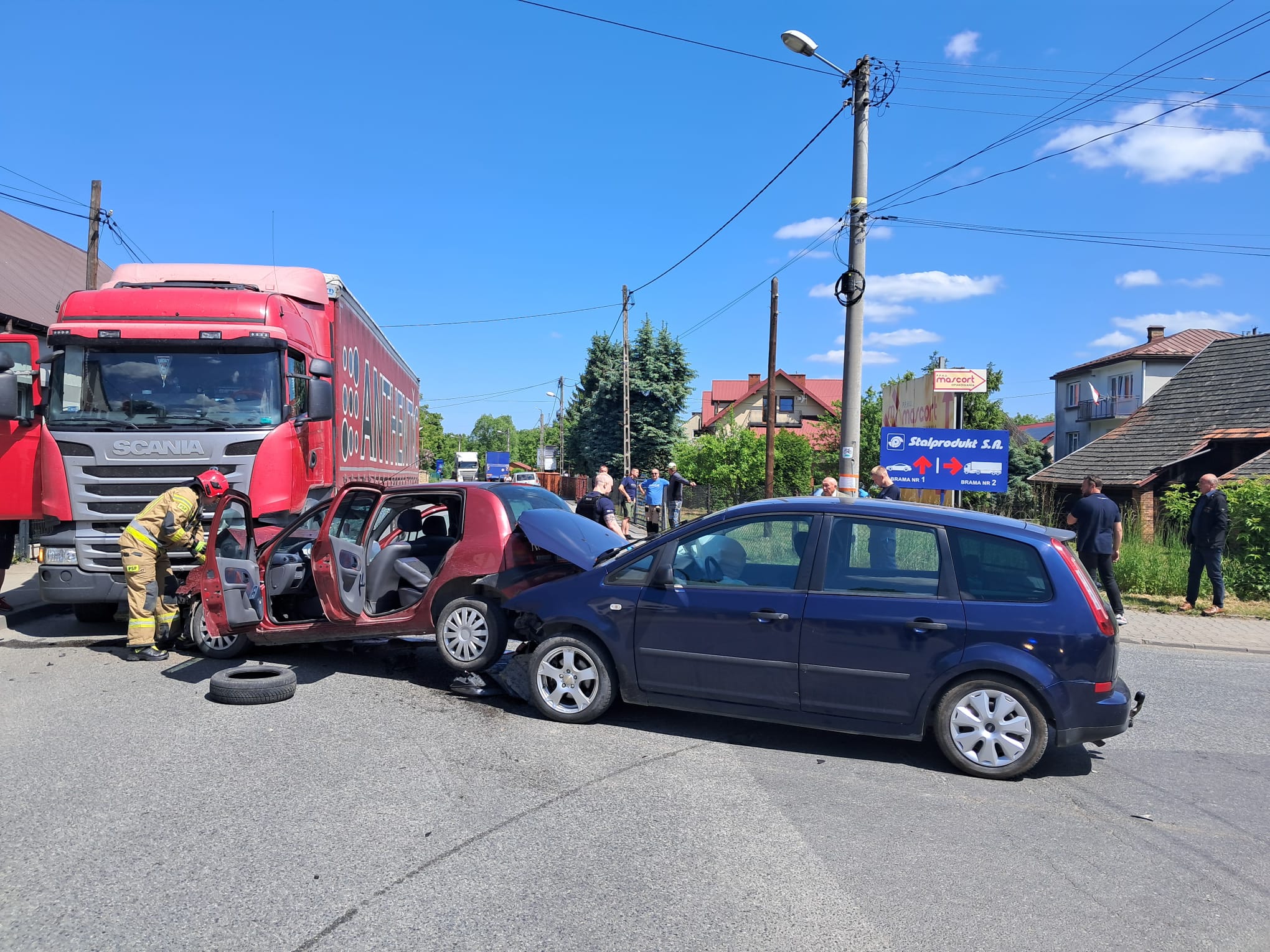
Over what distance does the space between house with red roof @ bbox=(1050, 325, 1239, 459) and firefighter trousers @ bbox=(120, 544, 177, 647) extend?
159 feet

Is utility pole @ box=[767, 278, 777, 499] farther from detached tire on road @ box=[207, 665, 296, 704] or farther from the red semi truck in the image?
detached tire on road @ box=[207, 665, 296, 704]

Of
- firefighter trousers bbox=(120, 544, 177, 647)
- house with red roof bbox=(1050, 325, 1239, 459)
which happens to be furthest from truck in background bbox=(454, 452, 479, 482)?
firefighter trousers bbox=(120, 544, 177, 647)

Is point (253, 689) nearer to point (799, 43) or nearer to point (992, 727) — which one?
point (992, 727)

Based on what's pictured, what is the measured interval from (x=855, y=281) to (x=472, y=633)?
8.31 meters

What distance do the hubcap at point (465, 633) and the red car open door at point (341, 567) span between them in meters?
0.81

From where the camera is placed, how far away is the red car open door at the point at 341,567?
702cm

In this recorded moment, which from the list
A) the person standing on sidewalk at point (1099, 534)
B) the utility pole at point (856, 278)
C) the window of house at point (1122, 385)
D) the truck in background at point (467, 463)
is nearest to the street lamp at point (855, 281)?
the utility pole at point (856, 278)

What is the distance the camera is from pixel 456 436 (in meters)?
152

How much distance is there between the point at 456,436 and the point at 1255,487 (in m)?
144

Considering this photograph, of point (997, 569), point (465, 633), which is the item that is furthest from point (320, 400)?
point (997, 569)

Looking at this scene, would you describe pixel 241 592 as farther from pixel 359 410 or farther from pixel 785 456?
pixel 785 456

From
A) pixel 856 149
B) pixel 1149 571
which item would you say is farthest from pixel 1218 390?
pixel 856 149

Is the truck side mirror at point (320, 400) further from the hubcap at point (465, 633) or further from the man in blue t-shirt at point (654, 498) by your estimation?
the man in blue t-shirt at point (654, 498)

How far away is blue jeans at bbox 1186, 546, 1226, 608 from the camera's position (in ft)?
38.3
